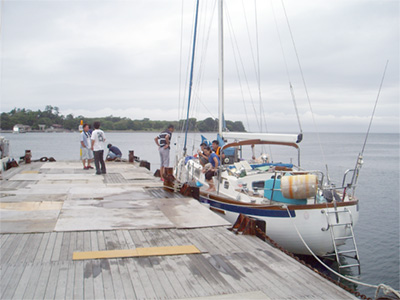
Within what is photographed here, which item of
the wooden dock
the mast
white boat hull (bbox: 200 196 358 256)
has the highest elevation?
the mast

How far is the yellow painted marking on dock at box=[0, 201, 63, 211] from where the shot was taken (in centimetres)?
898

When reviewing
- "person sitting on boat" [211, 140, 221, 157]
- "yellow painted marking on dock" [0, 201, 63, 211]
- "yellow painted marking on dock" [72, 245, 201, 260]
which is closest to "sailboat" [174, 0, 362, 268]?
"person sitting on boat" [211, 140, 221, 157]

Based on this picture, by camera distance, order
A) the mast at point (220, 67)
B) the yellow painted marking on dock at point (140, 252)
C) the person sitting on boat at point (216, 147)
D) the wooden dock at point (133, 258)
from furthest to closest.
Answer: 1. the mast at point (220, 67)
2. the person sitting on boat at point (216, 147)
3. the yellow painted marking on dock at point (140, 252)
4. the wooden dock at point (133, 258)

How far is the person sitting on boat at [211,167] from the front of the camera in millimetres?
12264

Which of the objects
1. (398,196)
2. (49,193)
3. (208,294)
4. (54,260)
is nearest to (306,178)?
(208,294)

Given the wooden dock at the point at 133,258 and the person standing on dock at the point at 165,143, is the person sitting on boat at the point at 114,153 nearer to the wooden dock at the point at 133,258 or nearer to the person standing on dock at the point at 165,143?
the person standing on dock at the point at 165,143

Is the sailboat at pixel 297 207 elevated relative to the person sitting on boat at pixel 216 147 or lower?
lower

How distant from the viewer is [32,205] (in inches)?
366

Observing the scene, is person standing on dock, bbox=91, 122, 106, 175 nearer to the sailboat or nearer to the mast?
the mast

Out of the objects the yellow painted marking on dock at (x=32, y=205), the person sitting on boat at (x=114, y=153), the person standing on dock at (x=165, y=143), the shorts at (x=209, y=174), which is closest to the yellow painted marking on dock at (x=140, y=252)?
the yellow painted marking on dock at (x=32, y=205)

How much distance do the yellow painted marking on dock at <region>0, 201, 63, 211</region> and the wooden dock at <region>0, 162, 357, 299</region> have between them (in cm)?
2

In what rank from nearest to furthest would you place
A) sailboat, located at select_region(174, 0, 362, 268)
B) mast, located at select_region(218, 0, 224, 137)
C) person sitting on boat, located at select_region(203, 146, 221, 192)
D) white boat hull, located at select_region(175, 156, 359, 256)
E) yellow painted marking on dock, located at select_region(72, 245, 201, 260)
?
yellow painted marking on dock, located at select_region(72, 245, 201, 260) → sailboat, located at select_region(174, 0, 362, 268) → white boat hull, located at select_region(175, 156, 359, 256) → person sitting on boat, located at select_region(203, 146, 221, 192) → mast, located at select_region(218, 0, 224, 137)

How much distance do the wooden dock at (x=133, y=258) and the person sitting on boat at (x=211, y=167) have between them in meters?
2.09

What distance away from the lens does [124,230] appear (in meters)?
7.50
